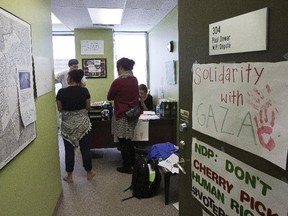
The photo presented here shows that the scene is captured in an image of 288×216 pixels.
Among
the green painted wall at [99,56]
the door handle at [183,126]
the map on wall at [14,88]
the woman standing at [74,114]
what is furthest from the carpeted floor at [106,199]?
the green painted wall at [99,56]

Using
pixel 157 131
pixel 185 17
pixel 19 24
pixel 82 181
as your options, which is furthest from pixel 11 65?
pixel 157 131

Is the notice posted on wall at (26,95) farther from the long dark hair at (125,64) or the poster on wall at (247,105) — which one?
the long dark hair at (125,64)

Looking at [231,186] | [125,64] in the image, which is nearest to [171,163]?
[125,64]

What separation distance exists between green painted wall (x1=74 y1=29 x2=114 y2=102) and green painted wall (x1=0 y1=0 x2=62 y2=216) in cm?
321

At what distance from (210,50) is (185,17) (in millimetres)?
316

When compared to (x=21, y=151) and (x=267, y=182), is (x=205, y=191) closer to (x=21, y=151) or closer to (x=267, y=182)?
(x=267, y=182)

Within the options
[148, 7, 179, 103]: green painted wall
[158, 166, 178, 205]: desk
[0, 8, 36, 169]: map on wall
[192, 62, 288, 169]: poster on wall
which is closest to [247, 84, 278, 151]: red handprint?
[192, 62, 288, 169]: poster on wall

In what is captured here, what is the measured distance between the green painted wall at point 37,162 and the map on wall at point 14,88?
0.08 m

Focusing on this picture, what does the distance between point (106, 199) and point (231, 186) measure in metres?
2.04

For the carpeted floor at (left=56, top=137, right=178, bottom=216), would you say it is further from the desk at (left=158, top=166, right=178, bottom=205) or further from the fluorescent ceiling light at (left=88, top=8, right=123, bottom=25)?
the fluorescent ceiling light at (left=88, top=8, right=123, bottom=25)

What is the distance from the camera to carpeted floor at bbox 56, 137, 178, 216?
258 centimetres

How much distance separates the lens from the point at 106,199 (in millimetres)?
2826

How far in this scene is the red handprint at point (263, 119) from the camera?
0.83m

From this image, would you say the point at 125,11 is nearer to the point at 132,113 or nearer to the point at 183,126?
the point at 132,113
